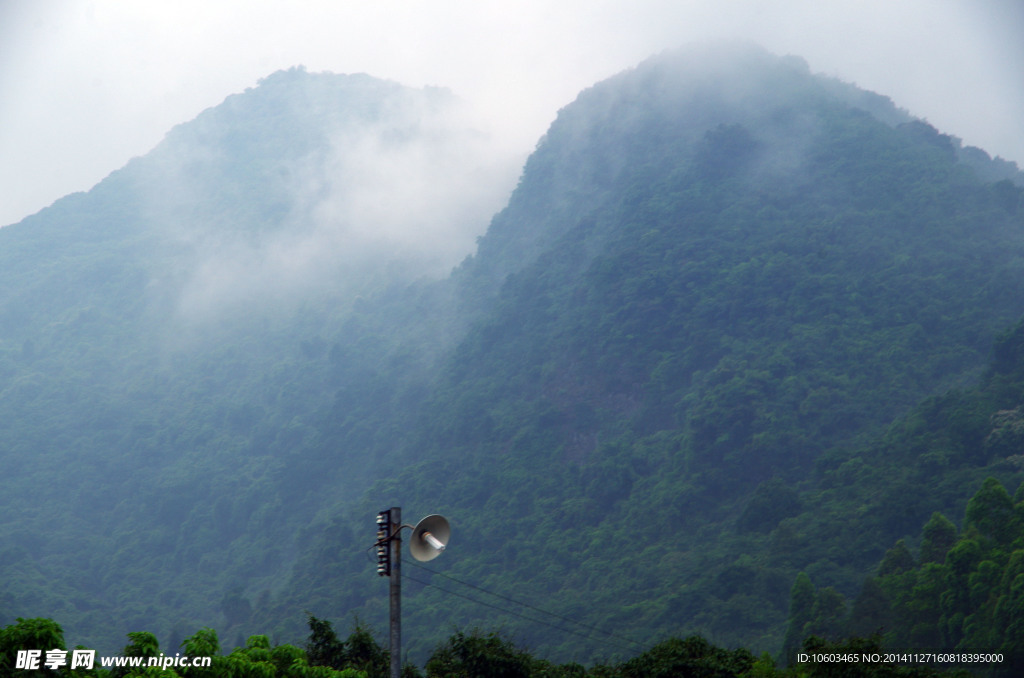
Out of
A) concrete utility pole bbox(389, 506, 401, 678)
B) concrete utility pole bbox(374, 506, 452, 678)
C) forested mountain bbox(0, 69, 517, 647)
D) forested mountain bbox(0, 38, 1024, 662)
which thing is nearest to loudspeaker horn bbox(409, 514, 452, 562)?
concrete utility pole bbox(374, 506, 452, 678)

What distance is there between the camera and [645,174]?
123m

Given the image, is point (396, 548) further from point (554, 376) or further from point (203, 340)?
point (203, 340)

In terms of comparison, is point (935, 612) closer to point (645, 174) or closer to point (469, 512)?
point (469, 512)

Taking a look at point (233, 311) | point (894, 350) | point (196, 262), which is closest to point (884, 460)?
point (894, 350)

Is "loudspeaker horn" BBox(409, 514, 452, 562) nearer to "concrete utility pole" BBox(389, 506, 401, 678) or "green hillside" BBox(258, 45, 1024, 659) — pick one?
"concrete utility pole" BBox(389, 506, 401, 678)

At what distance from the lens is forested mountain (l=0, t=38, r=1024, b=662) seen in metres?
75.2

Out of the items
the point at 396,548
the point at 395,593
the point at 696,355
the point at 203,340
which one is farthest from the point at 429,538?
the point at 203,340

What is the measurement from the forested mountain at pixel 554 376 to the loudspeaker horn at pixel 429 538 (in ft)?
160

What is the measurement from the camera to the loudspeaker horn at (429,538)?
1162 centimetres

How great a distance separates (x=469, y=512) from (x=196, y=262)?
8069cm

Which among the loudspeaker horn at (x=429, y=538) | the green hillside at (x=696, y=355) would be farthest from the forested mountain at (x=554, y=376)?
the loudspeaker horn at (x=429, y=538)

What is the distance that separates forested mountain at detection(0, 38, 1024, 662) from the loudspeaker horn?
160 feet

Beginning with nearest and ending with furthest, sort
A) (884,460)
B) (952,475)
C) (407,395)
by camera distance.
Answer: (952,475) → (884,460) → (407,395)

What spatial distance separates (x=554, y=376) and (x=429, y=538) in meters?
91.7
